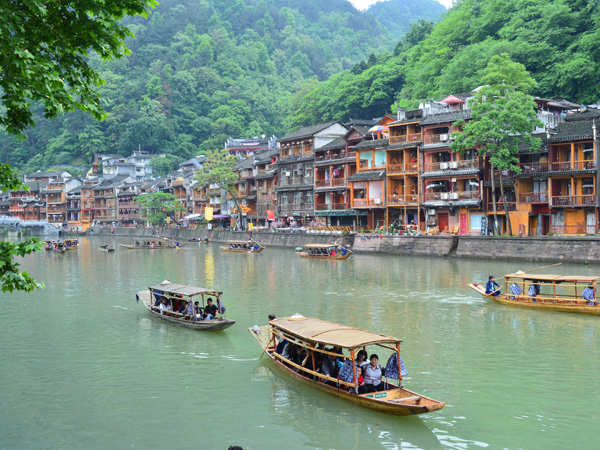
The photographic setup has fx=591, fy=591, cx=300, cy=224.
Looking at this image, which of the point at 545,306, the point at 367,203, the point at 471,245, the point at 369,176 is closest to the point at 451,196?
the point at 471,245

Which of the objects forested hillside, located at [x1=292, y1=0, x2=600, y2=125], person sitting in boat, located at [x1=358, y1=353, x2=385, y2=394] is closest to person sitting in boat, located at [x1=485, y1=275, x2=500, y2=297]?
person sitting in boat, located at [x1=358, y1=353, x2=385, y2=394]

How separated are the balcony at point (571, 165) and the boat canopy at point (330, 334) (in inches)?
1397

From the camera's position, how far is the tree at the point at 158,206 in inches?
4026

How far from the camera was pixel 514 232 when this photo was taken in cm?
5053

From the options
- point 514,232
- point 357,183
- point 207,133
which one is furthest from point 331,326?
point 207,133

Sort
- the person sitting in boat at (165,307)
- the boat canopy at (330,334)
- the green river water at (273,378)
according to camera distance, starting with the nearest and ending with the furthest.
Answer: the green river water at (273,378)
the boat canopy at (330,334)
the person sitting in boat at (165,307)

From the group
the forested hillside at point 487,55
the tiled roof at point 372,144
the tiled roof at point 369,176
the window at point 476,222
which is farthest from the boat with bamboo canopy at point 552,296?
the forested hillside at point 487,55

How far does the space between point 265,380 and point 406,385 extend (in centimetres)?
391

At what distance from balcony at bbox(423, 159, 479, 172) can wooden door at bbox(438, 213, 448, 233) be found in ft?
14.3

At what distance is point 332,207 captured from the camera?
70.0 metres

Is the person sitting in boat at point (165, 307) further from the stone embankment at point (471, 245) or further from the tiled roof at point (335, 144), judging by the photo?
the tiled roof at point (335, 144)

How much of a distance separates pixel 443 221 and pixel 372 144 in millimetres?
11862

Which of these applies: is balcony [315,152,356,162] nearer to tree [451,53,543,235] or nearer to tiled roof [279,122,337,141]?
tiled roof [279,122,337,141]

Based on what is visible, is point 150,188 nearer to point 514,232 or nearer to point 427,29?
point 427,29
